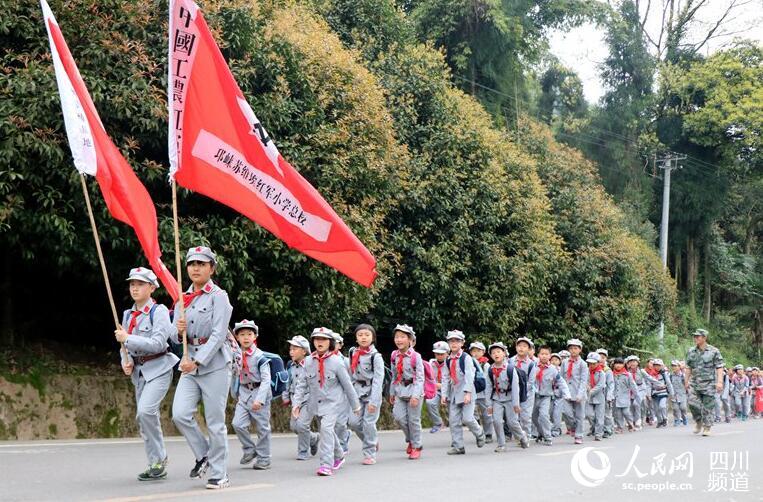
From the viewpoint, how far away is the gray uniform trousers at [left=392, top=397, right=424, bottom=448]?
13.0m

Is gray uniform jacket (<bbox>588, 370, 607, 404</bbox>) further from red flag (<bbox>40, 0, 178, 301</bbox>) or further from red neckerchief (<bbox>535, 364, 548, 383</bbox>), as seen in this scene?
red flag (<bbox>40, 0, 178, 301</bbox>)

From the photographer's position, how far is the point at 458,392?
13984 mm

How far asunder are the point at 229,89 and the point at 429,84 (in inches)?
603

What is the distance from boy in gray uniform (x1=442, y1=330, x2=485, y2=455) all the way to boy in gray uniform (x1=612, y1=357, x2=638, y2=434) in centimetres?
806

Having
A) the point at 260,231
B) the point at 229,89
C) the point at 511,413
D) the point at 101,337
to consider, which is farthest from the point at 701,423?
the point at 229,89

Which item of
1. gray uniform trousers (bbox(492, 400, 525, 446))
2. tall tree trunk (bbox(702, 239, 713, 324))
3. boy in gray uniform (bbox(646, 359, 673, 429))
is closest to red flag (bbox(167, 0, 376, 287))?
gray uniform trousers (bbox(492, 400, 525, 446))

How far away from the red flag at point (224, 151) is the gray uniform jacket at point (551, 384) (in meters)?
8.77

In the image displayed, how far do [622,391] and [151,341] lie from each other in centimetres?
1531

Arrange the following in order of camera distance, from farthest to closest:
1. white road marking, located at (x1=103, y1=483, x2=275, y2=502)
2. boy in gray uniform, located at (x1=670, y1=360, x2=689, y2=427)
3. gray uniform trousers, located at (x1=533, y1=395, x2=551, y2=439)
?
1. boy in gray uniform, located at (x1=670, y1=360, x2=689, y2=427)
2. gray uniform trousers, located at (x1=533, y1=395, x2=551, y2=439)
3. white road marking, located at (x1=103, y1=483, x2=275, y2=502)

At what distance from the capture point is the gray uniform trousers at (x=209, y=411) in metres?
8.48

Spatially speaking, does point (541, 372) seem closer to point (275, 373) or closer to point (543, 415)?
point (543, 415)

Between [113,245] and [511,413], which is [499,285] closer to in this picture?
[511,413]

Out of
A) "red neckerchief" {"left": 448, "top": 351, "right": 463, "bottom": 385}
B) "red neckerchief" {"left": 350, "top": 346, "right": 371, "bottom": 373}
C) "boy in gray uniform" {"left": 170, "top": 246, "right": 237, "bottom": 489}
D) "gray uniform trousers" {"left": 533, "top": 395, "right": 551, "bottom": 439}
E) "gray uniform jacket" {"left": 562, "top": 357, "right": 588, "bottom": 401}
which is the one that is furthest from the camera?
"gray uniform jacket" {"left": 562, "top": 357, "right": 588, "bottom": 401}

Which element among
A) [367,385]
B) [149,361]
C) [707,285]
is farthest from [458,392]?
[707,285]
